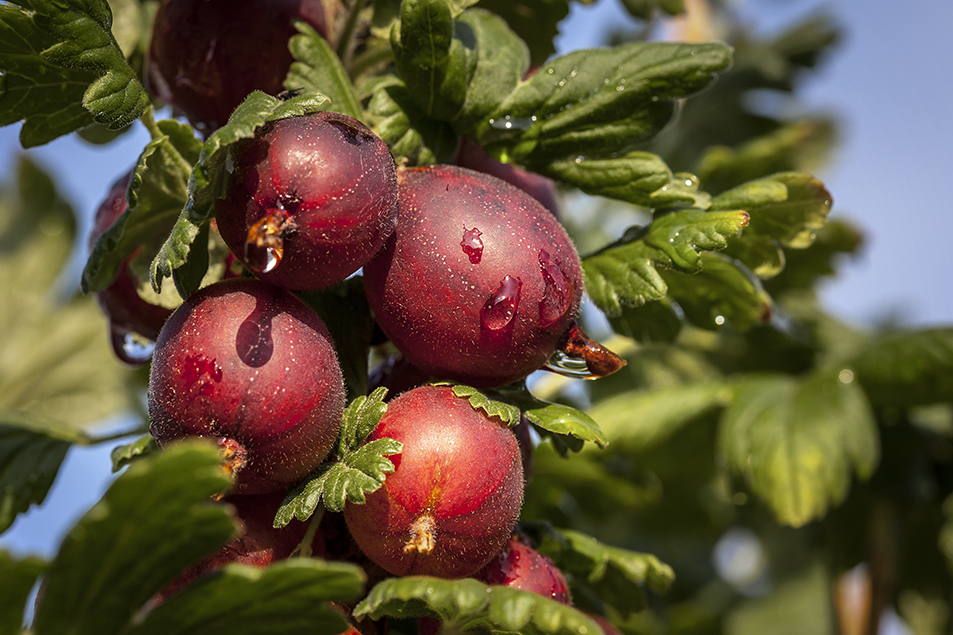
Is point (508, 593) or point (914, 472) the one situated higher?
point (508, 593)

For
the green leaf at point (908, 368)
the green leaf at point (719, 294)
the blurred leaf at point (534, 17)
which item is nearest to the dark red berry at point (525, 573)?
the green leaf at point (719, 294)

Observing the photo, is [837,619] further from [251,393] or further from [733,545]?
[251,393]

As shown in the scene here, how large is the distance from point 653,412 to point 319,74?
119 centimetres

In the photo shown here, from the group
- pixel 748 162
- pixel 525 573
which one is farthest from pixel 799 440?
pixel 525 573

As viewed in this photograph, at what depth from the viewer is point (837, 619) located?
7.12 feet

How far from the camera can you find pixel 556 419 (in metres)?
0.93

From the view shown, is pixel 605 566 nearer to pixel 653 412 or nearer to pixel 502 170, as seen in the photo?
pixel 502 170

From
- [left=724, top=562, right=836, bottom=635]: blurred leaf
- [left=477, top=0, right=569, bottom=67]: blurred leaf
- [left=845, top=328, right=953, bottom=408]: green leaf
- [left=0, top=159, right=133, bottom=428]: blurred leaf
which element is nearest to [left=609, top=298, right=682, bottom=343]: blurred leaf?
[left=477, top=0, right=569, bottom=67]: blurred leaf

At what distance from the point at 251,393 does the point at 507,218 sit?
0.32 meters

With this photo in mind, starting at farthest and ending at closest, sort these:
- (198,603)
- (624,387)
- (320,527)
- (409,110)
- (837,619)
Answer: (624,387)
(837,619)
(409,110)
(320,527)
(198,603)

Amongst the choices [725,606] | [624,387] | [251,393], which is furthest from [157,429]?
[725,606]

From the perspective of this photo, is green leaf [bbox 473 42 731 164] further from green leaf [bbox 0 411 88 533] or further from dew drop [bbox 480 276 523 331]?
green leaf [bbox 0 411 88 533]

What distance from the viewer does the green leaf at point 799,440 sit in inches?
66.3

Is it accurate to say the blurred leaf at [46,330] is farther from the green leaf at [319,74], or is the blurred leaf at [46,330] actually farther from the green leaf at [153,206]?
the green leaf at [319,74]
